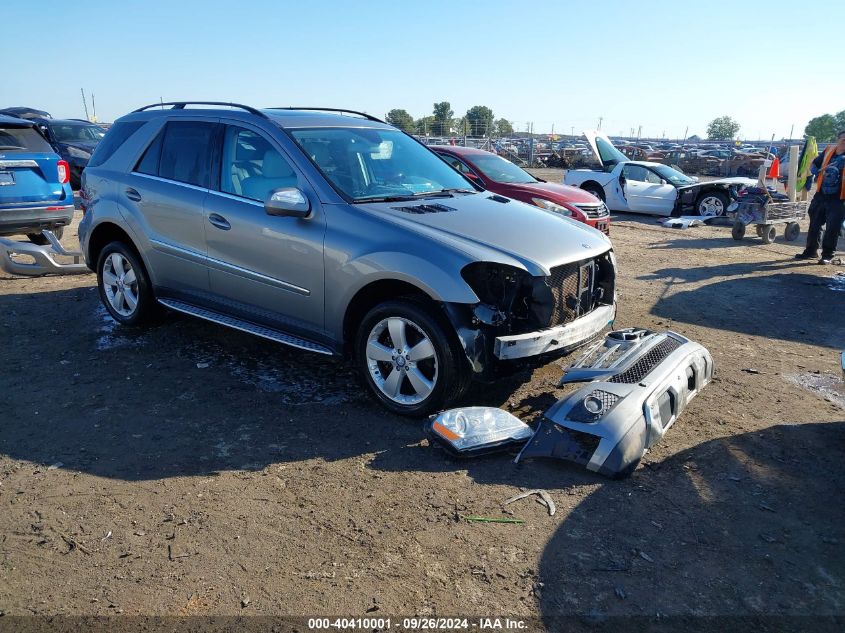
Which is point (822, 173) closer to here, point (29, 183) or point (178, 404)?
point (178, 404)

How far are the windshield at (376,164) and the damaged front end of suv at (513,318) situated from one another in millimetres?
1165

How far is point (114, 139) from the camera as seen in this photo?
5969mm

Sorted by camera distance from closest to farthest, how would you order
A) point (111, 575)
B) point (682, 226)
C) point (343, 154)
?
1. point (111, 575)
2. point (343, 154)
3. point (682, 226)

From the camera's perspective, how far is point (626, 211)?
15523 mm

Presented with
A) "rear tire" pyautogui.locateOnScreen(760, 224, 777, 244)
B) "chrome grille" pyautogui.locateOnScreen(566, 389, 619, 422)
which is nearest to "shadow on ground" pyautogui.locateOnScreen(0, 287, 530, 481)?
"chrome grille" pyautogui.locateOnScreen(566, 389, 619, 422)

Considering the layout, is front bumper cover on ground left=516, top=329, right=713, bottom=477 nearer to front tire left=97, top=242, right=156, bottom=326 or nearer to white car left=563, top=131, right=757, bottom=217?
front tire left=97, top=242, right=156, bottom=326

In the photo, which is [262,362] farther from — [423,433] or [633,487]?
[633,487]

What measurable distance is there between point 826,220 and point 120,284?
9.48 metres

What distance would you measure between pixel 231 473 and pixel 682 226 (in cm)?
1224

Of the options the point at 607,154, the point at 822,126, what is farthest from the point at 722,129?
the point at 607,154

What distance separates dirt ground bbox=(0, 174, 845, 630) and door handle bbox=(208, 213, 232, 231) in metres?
1.11

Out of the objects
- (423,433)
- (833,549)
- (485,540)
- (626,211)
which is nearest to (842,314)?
(833,549)

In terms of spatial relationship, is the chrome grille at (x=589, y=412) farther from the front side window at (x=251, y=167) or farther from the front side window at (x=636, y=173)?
the front side window at (x=636, y=173)

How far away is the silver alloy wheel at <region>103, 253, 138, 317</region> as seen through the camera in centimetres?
589
